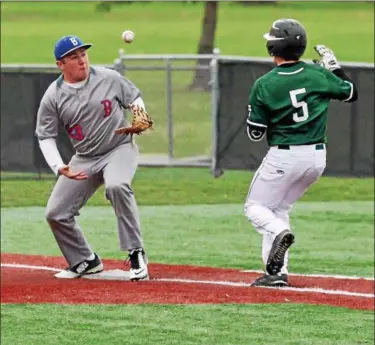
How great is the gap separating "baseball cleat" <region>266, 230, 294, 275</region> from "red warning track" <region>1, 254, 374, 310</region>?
7.1 inches

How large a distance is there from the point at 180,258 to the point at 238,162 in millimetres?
6591

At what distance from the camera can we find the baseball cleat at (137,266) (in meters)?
10.0

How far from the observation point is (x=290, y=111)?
910cm

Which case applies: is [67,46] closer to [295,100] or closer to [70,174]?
[70,174]

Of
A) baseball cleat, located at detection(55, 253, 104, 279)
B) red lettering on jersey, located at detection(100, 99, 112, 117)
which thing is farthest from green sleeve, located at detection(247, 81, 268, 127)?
baseball cleat, located at detection(55, 253, 104, 279)

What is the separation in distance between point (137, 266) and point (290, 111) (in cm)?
190

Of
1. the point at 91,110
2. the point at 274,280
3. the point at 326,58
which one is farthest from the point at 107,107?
the point at 274,280

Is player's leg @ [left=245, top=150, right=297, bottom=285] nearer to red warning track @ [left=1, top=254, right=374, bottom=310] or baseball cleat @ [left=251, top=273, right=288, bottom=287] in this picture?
baseball cleat @ [left=251, top=273, right=288, bottom=287]

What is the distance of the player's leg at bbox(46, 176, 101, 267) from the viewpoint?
10109mm

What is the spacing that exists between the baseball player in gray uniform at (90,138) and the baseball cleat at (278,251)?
112 cm

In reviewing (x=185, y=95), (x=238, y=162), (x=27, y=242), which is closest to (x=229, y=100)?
(x=238, y=162)

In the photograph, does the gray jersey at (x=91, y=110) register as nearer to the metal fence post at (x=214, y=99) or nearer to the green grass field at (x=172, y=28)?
the metal fence post at (x=214, y=99)

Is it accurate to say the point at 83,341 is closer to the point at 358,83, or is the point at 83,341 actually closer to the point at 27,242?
the point at 27,242

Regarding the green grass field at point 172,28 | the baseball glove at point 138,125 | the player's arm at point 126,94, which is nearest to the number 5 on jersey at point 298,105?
the baseball glove at point 138,125
